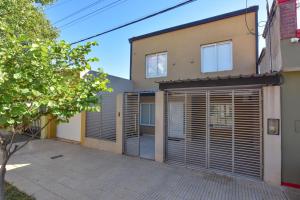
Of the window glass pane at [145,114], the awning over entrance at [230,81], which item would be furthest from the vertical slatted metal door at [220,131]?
the window glass pane at [145,114]

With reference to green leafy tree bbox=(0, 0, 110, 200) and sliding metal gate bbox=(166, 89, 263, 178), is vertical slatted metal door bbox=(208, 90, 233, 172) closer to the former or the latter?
sliding metal gate bbox=(166, 89, 263, 178)

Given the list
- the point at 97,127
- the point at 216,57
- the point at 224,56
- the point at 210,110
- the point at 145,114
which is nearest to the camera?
the point at 210,110

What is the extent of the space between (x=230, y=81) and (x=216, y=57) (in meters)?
5.19

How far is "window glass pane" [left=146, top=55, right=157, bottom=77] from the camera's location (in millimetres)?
12633

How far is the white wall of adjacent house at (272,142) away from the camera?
501 cm

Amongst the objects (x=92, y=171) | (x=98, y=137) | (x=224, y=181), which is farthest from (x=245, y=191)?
(x=98, y=137)

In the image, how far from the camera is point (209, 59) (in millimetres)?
10547

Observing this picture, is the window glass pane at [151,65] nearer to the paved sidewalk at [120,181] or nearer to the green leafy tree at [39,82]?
the paved sidewalk at [120,181]

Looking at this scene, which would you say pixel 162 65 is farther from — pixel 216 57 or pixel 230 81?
pixel 230 81

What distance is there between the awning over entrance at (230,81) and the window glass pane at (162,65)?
5341 mm

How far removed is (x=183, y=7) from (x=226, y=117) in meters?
4.17

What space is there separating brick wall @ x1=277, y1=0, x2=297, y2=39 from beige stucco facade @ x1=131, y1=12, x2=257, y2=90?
4546 mm

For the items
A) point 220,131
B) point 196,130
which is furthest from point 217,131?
point 196,130

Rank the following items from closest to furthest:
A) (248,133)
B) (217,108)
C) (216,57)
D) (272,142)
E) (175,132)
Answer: (272,142) < (248,133) < (217,108) < (175,132) < (216,57)
